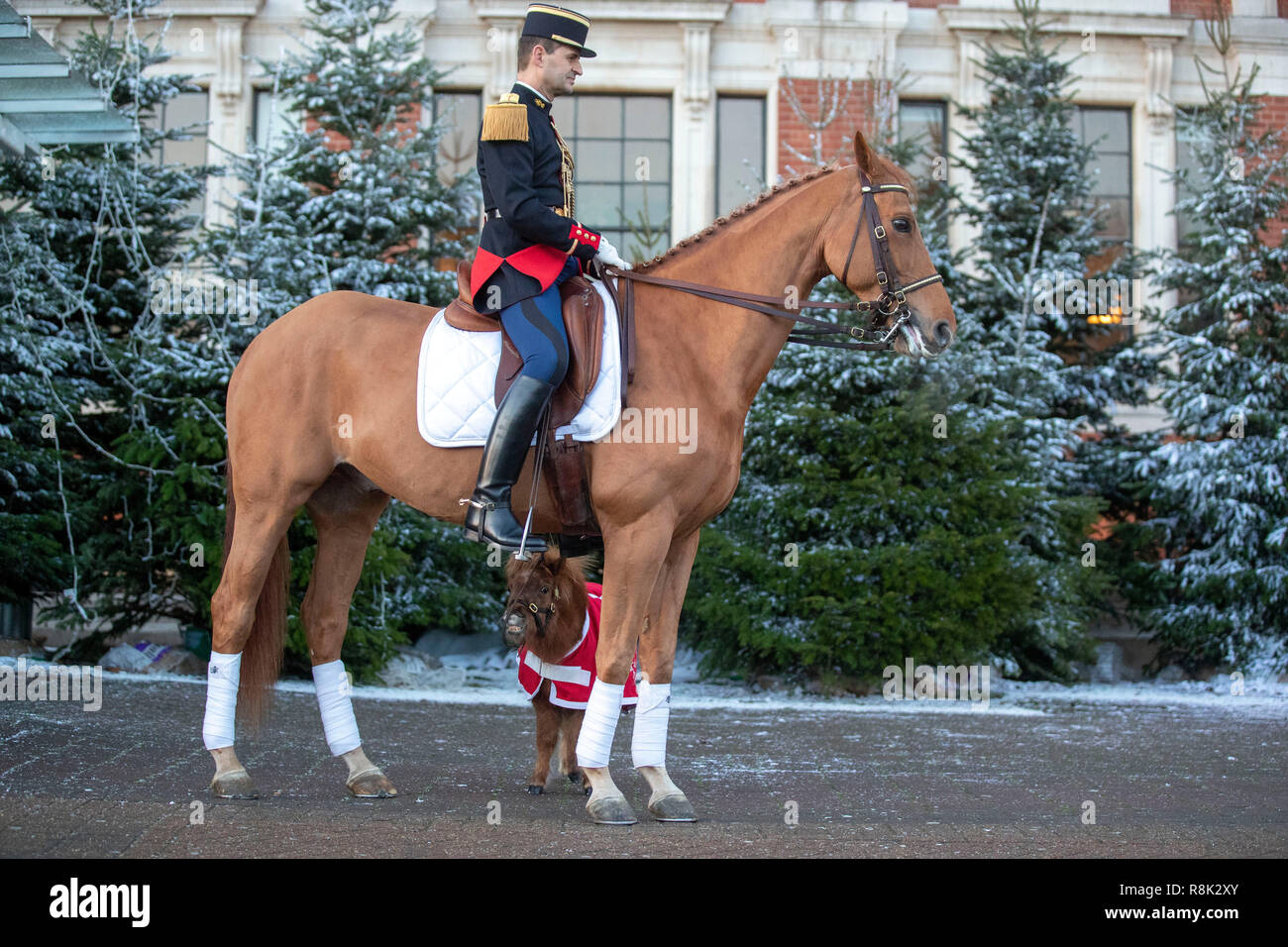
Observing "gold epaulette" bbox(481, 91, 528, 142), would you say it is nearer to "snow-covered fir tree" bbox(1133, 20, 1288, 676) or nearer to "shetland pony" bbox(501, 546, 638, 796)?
"shetland pony" bbox(501, 546, 638, 796)

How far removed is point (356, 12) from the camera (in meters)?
13.3

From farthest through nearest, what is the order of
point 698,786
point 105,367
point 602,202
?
point 602,202 → point 105,367 → point 698,786

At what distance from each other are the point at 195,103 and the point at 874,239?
14.7 meters

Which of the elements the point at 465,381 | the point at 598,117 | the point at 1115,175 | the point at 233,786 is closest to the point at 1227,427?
the point at 1115,175

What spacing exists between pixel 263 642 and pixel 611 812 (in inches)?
76.0

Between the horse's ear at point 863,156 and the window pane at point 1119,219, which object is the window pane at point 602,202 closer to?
the window pane at point 1119,219

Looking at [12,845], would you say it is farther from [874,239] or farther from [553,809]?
[874,239]

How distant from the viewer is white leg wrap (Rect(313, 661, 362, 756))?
19.1ft

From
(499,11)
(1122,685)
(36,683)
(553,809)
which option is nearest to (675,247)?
(553,809)

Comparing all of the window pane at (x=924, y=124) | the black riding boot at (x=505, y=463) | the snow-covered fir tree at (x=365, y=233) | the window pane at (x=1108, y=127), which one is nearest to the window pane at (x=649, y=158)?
the window pane at (x=924, y=124)

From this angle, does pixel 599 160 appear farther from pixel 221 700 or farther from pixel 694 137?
pixel 221 700

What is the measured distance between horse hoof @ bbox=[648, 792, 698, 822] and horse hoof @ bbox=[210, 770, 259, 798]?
1.77 metres

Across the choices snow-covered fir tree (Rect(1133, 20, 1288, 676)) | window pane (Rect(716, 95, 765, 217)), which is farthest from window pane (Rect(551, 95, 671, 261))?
snow-covered fir tree (Rect(1133, 20, 1288, 676))

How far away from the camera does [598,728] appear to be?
535 cm
